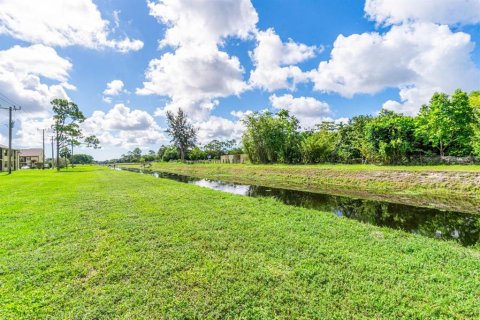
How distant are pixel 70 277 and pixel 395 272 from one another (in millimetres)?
5070

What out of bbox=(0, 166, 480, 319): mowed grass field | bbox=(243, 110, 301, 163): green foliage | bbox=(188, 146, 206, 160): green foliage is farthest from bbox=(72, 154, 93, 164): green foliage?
bbox=(0, 166, 480, 319): mowed grass field

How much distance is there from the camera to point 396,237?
217 inches

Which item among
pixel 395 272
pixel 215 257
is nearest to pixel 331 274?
pixel 395 272

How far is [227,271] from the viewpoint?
374 cm

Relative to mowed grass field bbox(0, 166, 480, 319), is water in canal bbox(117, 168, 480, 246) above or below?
below

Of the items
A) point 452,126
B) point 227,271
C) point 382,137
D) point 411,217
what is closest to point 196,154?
point 382,137

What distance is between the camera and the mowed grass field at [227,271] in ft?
9.46

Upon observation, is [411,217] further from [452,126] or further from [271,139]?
[271,139]

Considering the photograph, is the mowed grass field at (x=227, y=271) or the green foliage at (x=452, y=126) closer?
the mowed grass field at (x=227, y=271)

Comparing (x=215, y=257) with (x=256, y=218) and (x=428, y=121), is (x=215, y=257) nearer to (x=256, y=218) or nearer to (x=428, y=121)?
(x=256, y=218)

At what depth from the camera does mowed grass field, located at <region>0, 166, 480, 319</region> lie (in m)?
2.88

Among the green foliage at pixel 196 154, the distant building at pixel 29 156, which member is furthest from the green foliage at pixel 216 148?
the distant building at pixel 29 156

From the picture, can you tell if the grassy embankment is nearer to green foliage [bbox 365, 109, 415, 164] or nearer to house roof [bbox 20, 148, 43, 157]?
green foliage [bbox 365, 109, 415, 164]

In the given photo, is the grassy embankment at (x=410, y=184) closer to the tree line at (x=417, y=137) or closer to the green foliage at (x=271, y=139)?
the tree line at (x=417, y=137)
